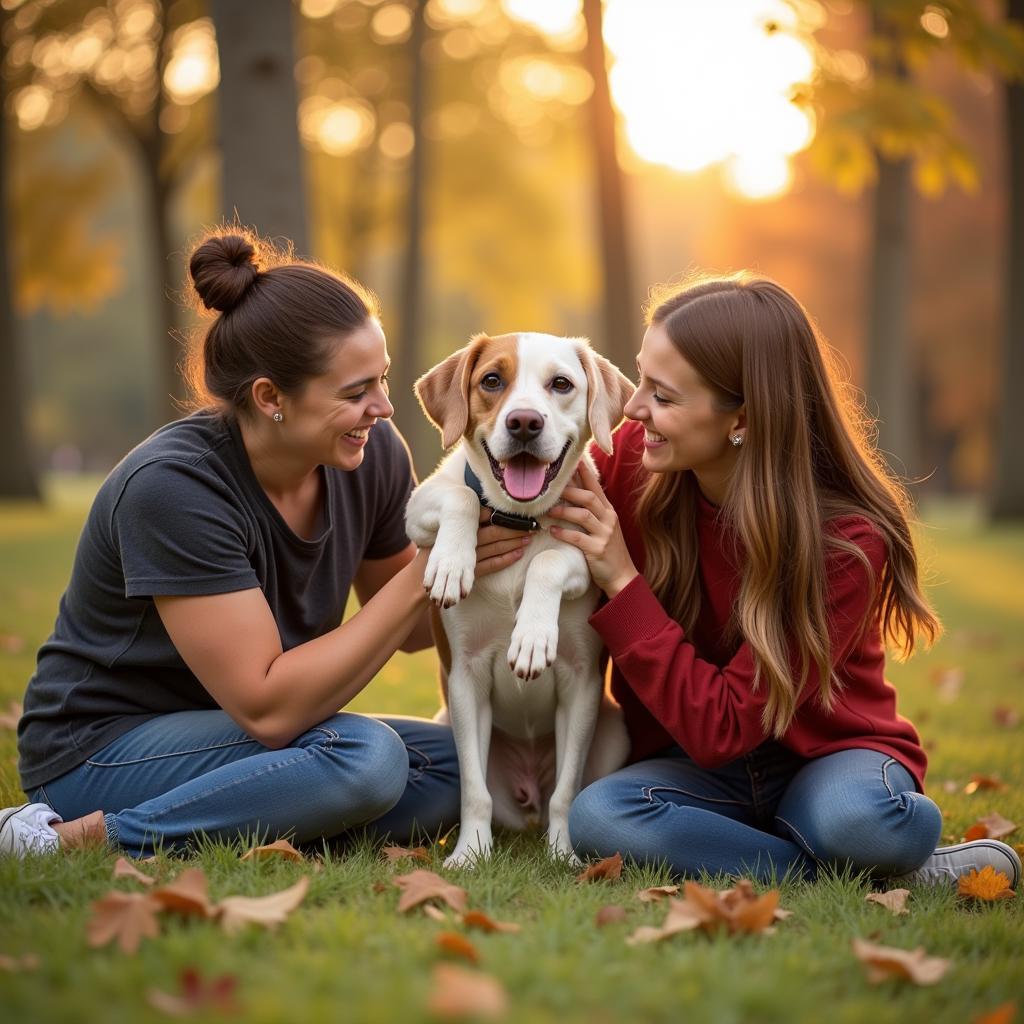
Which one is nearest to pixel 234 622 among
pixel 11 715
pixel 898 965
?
pixel 898 965

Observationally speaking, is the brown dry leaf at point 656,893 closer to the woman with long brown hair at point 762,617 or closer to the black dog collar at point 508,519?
the woman with long brown hair at point 762,617

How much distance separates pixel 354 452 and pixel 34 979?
1.77 m

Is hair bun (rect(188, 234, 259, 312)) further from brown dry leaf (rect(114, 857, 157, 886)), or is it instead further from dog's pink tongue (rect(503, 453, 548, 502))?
brown dry leaf (rect(114, 857, 157, 886))

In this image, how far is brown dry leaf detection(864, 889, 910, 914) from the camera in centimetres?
289

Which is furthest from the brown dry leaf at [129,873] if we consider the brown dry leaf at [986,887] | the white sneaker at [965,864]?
the brown dry leaf at [986,887]

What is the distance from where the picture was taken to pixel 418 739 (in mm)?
3824

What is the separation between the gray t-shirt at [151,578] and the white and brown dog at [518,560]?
1.52 feet

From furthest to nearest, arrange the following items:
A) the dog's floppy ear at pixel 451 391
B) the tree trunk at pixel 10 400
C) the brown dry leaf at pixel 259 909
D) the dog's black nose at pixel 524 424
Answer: the tree trunk at pixel 10 400 → the dog's floppy ear at pixel 451 391 → the dog's black nose at pixel 524 424 → the brown dry leaf at pixel 259 909

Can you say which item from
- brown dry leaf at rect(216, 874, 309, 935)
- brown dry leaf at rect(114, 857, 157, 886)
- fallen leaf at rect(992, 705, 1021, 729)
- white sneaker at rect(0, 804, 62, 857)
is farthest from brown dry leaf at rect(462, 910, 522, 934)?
fallen leaf at rect(992, 705, 1021, 729)

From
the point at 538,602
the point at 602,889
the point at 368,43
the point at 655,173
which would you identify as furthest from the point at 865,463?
the point at 655,173

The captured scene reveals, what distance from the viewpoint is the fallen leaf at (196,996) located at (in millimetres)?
1938

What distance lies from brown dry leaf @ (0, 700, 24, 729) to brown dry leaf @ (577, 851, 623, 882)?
2421mm

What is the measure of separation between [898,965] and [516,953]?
2.53ft

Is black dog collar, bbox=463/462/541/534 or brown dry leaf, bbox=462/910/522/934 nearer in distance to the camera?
brown dry leaf, bbox=462/910/522/934
